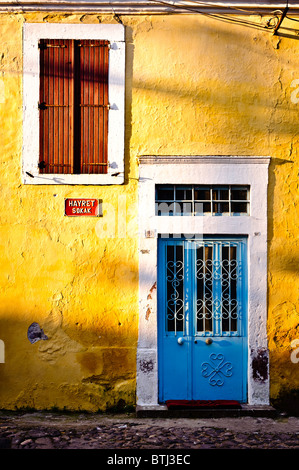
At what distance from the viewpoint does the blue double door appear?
257 inches

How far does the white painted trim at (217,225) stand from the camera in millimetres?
6520

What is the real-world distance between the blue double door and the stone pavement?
1.59ft

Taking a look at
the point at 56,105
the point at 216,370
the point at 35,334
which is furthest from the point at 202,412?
the point at 56,105

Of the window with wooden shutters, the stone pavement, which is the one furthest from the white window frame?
the stone pavement

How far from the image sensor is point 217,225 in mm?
6598

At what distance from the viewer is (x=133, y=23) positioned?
6.65 metres

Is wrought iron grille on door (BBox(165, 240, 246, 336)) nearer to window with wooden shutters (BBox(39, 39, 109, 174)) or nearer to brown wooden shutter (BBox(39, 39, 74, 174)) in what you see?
window with wooden shutters (BBox(39, 39, 109, 174))

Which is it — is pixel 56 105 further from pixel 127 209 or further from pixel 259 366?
pixel 259 366

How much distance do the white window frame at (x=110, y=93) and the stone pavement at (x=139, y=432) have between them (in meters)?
2.90

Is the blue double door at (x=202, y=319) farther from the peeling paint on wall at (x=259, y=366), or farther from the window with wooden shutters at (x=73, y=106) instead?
the window with wooden shutters at (x=73, y=106)

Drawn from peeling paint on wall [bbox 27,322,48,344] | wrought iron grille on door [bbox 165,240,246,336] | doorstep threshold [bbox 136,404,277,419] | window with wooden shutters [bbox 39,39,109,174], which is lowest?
doorstep threshold [bbox 136,404,277,419]

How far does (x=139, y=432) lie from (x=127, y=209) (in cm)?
265

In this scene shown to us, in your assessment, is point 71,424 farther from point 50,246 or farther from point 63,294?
point 50,246
